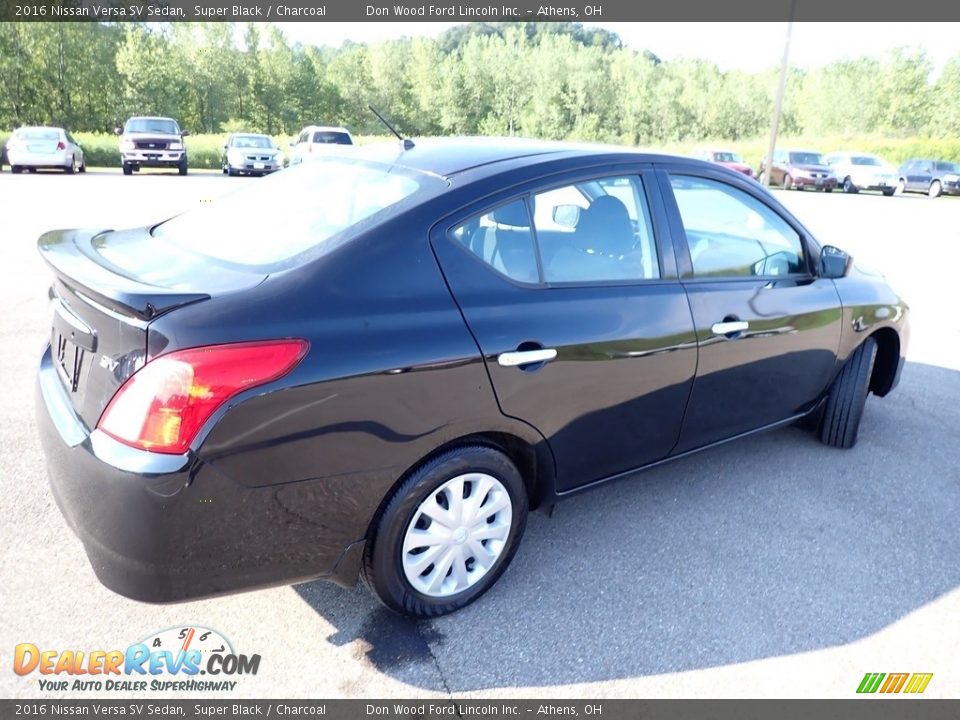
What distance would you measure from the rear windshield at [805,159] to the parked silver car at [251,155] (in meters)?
20.8

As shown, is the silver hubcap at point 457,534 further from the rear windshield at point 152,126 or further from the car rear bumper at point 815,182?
the car rear bumper at point 815,182

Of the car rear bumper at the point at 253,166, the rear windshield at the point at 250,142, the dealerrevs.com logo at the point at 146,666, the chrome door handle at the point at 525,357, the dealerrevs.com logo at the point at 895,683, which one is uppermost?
the chrome door handle at the point at 525,357

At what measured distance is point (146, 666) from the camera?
2383mm

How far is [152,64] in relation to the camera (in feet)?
168

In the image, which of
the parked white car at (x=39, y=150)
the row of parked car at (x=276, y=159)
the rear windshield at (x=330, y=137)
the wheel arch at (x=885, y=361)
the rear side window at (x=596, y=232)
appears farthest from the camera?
the rear windshield at (x=330, y=137)

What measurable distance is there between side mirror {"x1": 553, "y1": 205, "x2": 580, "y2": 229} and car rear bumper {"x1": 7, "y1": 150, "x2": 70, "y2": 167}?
24697 millimetres

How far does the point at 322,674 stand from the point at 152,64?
58222 mm

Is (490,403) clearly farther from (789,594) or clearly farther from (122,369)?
(789,594)

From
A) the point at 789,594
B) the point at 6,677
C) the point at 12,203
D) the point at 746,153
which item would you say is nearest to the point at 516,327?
the point at 789,594

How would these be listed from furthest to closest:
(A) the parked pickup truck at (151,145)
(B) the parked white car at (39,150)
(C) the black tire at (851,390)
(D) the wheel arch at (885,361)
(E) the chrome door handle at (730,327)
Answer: (A) the parked pickup truck at (151,145)
(B) the parked white car at (39,150)
(D) the wheel arch at (885,361)
(C) the black tire at (851,390)
(E) the chrome door handle at (730,327)

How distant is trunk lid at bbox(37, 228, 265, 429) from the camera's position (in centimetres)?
206

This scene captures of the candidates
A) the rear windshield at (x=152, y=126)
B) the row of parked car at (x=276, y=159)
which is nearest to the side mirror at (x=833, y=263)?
the row of parked car at (x=276, y=159)

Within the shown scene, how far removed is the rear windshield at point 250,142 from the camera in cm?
2803

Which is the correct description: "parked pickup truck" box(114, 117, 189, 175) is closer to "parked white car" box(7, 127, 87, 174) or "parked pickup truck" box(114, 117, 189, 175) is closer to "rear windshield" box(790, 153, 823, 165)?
"parked white car" box(7, 127, 87, 174)
